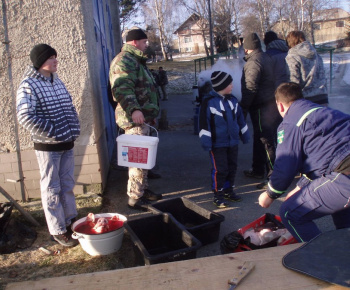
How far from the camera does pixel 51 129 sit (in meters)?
3.33

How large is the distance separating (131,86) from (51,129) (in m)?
1.22

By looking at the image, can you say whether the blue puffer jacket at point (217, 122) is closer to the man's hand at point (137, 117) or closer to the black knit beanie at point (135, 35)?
the man's hand at point (137, 117)

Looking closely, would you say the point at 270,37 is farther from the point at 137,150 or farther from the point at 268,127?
the point at 137,150

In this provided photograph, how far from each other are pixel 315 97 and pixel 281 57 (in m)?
0.73

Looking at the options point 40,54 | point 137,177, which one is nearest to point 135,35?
point 40,54

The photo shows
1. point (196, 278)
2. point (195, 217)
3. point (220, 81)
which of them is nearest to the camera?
point (196, 278)

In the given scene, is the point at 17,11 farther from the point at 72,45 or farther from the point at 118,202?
the point at 118,202

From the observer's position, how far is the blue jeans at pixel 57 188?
11.4 feet

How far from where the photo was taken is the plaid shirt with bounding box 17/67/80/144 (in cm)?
321

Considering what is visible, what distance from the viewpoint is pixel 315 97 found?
521 centimetres

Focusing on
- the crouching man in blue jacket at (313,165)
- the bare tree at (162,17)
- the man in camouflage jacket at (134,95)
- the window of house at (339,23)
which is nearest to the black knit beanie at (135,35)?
the man in camouflage jacket at (134,95)

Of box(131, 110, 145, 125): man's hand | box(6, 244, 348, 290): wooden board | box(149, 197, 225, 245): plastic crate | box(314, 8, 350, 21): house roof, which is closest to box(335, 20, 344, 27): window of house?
box(314, 8, 350, 21): house roof

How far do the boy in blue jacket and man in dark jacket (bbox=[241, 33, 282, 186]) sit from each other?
1.91 ft

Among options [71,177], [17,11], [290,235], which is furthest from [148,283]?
[17,11]
